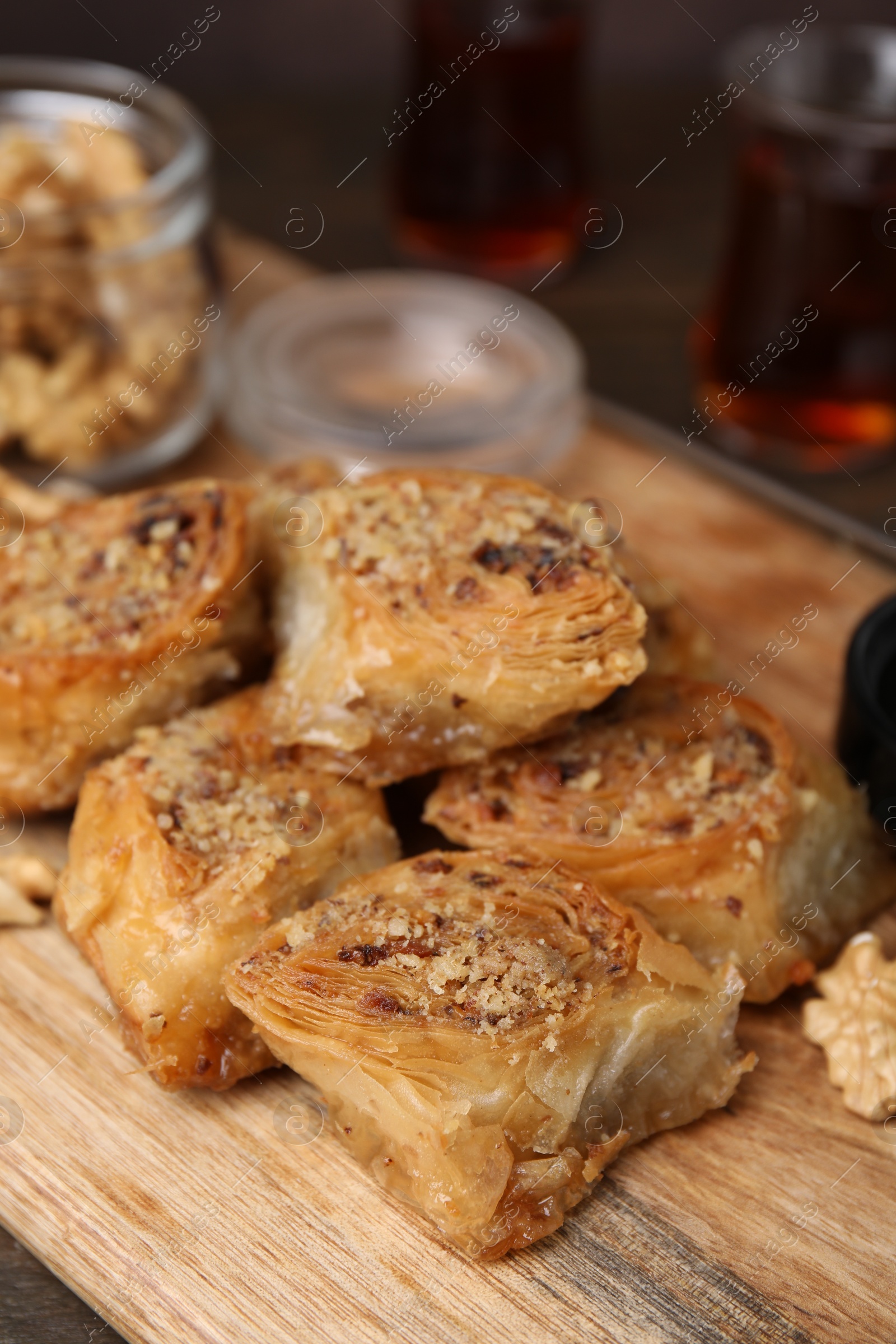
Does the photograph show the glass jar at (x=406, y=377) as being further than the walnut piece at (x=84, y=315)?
Yes

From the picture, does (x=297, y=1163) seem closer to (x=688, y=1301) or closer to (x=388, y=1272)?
(x=388, y=1272)

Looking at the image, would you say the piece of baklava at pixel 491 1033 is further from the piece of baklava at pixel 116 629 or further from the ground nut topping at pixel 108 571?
the ground nut topping at pixel 108 571

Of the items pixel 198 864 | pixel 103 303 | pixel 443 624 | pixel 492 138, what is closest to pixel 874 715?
pixel 443 624

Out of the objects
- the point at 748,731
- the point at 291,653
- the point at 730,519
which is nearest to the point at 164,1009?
the point at 291,653

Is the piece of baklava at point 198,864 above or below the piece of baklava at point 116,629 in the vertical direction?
below

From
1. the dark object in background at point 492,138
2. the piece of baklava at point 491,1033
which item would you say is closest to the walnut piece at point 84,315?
the dark object in background at point 492,138

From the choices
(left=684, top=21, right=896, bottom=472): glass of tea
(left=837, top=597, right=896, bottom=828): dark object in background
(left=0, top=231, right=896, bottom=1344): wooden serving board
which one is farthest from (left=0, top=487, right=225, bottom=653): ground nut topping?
(left=684, top=21, right=896, bottom=472): glass of tea
